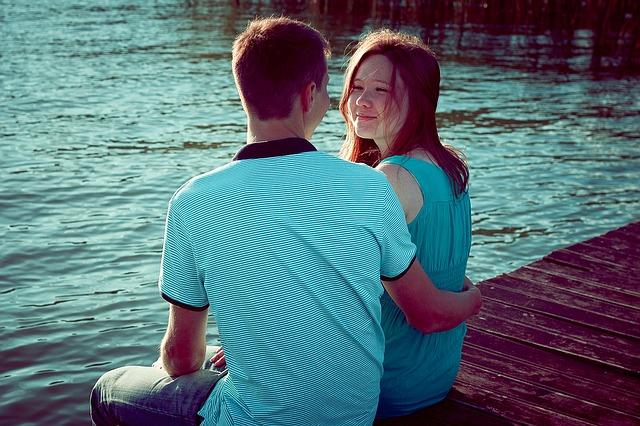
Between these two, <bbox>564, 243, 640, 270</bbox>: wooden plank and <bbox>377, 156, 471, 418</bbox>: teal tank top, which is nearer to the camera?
<bbox>377, 156, 471, 418</bbox>: teal tank top

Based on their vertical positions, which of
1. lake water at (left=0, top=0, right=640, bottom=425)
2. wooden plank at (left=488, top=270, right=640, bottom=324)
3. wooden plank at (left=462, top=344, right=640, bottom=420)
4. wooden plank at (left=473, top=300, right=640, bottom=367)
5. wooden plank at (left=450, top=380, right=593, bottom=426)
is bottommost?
lake water at (left=0, top=0, right=640, bottom=425)

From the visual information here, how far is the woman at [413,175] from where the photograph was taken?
10.7 ft

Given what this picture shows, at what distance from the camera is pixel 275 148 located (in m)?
2.56

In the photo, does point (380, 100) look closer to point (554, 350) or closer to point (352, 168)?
point (352, 168)

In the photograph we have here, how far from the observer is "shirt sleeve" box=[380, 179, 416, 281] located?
262 cm

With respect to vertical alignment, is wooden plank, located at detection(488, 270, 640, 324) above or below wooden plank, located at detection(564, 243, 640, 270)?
above

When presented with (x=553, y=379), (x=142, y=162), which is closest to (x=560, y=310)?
(x=553, y=379)

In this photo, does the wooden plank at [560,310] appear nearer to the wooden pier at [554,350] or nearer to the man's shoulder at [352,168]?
the wooden pier at [554,350]

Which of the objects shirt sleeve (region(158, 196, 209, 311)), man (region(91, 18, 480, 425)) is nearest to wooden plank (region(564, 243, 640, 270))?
man (region(91, 18, 480, 425))

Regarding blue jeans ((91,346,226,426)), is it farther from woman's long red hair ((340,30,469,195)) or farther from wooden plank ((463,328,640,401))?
wooden plank ((463,328,640,401))

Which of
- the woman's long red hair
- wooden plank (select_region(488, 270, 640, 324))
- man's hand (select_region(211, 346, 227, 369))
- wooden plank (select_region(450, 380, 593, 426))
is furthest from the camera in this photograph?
wooden plank (select_region(488, 270, 640, 324))

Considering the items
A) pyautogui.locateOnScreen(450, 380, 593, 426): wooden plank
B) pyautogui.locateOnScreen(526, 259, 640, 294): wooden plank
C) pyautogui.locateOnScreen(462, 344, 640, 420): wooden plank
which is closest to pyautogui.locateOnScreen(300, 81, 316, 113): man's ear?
pyautogui.locateOnScreen(450, 380, 593, 426): wooden plank

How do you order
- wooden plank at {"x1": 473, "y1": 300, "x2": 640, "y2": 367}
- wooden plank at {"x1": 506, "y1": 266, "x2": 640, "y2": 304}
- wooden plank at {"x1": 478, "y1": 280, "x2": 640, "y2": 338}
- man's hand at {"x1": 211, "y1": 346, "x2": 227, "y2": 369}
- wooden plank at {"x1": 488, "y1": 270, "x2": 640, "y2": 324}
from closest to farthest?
man's hand at {"x1": 211, "y1": 346, "x2": 227, "y2": 369} → wooden plank at {"x1": 473, "y1": 300, "x2": 640, "y2": 367} → wooden plank at {"x1": 478, "y1": 280, "x2": 640, "y2": 338} → wooden plank at {"x1": 488, "y1": 270, "x2": 640, "y2": 324} → wooden plank at {"x1": 506, "y1": 266, "x2": 640, "y2": 304}

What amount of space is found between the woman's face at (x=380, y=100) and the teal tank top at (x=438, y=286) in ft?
0.78
